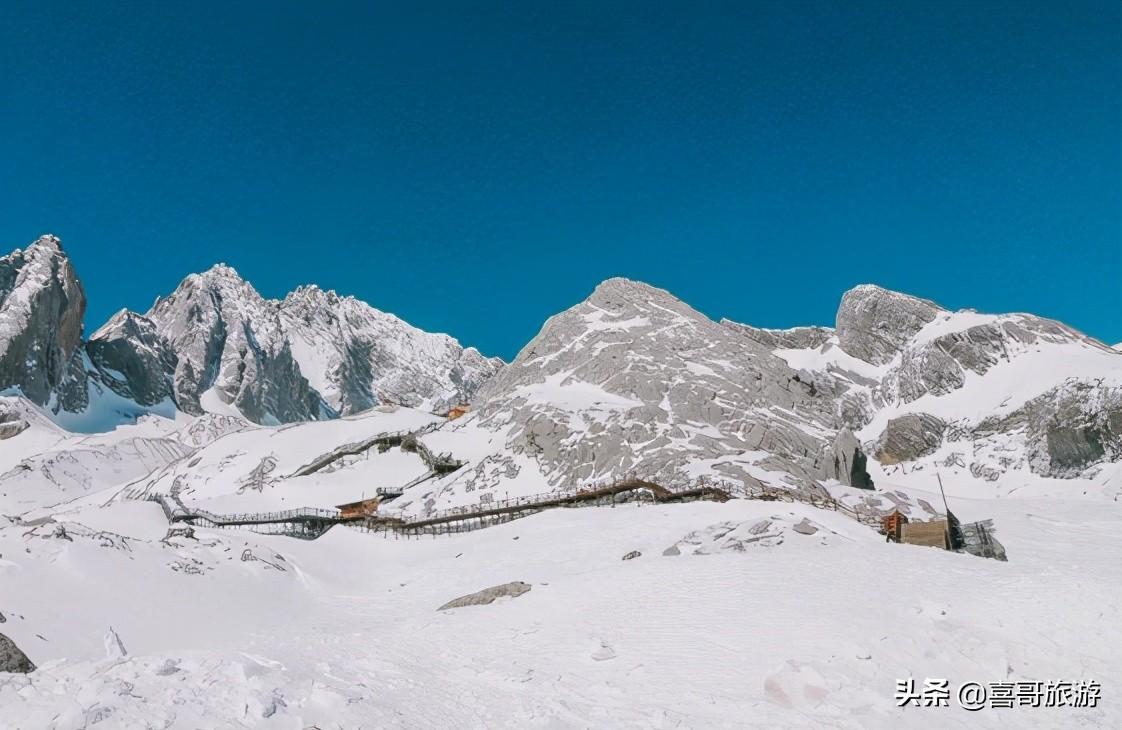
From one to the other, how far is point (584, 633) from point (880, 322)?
476ft

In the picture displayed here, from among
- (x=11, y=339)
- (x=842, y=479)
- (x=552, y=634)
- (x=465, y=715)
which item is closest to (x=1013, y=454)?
(x=842, y=479)

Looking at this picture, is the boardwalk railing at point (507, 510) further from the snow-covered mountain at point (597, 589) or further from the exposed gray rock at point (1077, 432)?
the exposed gray rock at point (1077, 432)

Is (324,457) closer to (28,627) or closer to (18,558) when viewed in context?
(18,558)

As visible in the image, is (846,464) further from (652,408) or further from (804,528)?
(804,528)

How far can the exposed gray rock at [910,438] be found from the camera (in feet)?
349

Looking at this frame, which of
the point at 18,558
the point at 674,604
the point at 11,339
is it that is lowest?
the point at 674,604

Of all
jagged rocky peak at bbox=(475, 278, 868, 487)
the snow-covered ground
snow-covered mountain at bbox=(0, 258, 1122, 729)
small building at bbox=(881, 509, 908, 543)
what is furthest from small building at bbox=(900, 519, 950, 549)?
jagged rocky peak at bbox=(475, 278, 868, 487)

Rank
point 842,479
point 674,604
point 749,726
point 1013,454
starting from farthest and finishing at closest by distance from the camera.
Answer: point 1013,454
point 842,479
point 674,604
point 749,726

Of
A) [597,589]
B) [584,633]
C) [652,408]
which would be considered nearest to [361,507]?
[652,408]

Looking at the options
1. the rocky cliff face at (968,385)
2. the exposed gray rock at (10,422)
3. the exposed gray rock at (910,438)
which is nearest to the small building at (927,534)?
the rocky cliff face at (968,385)

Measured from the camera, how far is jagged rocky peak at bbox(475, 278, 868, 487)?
70.1 m

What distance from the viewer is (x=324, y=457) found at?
9475 centimetres

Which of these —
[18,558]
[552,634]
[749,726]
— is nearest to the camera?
[749,726]

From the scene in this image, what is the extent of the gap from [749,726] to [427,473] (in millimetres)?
72078
